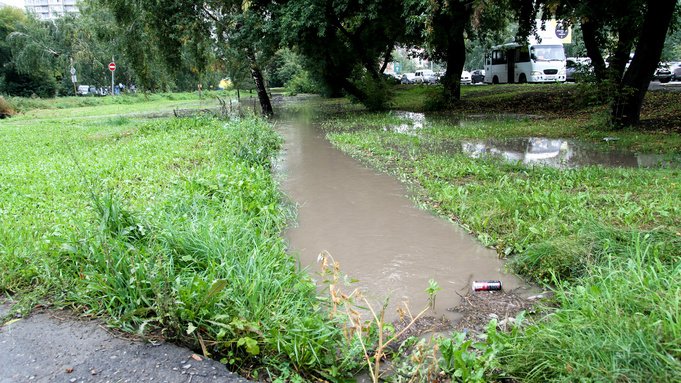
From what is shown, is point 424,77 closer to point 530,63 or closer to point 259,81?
point 530,63

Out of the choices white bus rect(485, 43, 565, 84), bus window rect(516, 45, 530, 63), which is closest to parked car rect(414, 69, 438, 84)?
white bus rect(485, 43, 565, 84)

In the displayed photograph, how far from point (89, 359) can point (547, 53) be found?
2863 cm

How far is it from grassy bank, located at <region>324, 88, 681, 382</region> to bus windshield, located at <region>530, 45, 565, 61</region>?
17876 millimetres

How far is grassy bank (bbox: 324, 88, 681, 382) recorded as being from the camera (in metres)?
2.48

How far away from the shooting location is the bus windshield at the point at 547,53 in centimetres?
2712

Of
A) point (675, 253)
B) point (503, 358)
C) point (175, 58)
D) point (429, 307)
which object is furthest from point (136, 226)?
point (175, 58)

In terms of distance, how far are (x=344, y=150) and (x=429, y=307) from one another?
7735 millimetres

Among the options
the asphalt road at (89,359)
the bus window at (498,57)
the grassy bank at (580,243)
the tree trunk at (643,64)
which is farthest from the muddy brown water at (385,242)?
the bus window at (498,57)

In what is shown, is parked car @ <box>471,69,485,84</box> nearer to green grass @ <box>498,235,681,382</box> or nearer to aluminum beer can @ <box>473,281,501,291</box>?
aluminum beer can @ <box>473,281,501,291</box>

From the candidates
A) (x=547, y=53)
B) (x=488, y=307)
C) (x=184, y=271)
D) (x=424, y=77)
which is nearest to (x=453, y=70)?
(x=547, y=53)

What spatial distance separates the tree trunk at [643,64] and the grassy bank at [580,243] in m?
0.76

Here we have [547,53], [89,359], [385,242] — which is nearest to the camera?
[89,359]

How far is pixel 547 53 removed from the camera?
89.1 ft

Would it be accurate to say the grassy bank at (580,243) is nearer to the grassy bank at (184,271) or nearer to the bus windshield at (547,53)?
the grassy bank at (184,271)
